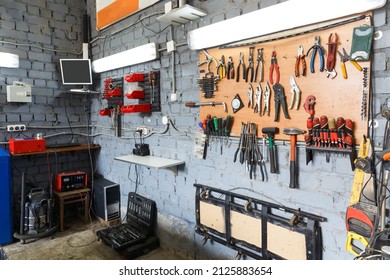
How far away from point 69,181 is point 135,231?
40.4 inches

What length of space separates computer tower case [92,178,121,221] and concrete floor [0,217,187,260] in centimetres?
25

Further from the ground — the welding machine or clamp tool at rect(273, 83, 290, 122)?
clamp tool at rect(273, 83, 290, 122)

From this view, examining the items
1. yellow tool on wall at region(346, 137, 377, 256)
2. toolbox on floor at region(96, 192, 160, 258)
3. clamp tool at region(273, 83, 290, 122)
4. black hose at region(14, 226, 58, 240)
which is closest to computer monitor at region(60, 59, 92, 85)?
toolbox on floor at region(96, 192, 160, 258)

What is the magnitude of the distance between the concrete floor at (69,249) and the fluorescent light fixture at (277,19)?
185 centimetres

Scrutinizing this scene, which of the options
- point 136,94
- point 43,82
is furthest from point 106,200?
point 43,82

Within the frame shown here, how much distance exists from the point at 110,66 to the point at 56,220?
1828mm

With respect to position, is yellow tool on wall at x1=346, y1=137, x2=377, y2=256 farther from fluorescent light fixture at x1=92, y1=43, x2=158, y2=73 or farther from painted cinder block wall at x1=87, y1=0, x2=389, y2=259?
fluorescent light fixture at x1=92, y1=43, x2=158, y2=73

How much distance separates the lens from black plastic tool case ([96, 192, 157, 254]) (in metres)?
2.52

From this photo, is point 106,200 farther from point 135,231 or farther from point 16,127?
point 16,127

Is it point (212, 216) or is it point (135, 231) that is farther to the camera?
point (135, 231)

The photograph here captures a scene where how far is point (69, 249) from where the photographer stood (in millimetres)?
2619

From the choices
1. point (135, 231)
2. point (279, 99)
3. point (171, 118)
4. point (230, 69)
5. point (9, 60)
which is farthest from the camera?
point (9, 60)

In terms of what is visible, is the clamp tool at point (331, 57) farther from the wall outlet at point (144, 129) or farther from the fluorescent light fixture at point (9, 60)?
the fluorescent light fixture at point (9, 60)
